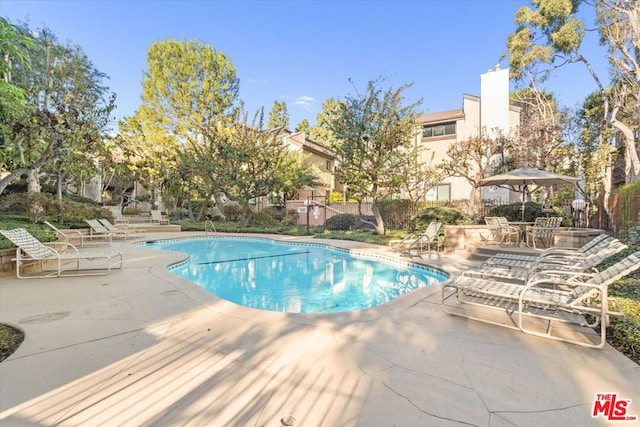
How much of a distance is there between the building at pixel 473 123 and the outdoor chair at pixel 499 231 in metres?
8.21

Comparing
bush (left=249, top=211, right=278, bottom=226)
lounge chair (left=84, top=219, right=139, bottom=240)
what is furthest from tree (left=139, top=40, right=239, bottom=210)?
lounge chair (left=84, top=219, right=139, bottom=240)

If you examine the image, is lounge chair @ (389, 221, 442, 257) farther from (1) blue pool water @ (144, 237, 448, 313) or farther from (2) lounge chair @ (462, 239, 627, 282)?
(2) lounge chair @ (462, 239, 627, 282)

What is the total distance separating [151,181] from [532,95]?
3055 cm

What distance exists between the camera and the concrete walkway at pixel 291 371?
7.21 feet

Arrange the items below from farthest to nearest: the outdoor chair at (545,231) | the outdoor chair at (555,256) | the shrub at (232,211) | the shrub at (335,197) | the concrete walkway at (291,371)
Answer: the shrub at (232,211) → the shrub at (335,197) → the outdoor chair at (545,231) → the outdoor chair at (555,256) → the concrete walkway at (291,371)

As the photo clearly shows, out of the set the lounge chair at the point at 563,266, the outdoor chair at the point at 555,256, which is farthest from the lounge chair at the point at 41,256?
the outdoor chair at the point at 555,256

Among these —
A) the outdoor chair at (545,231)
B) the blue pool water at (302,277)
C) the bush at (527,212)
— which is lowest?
the blue pool water at (302,277)

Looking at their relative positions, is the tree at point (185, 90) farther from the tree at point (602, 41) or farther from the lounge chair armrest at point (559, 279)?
the lounge chair armrest at point (559, 279)

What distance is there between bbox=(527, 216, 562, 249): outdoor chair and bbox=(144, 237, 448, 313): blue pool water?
3948mm

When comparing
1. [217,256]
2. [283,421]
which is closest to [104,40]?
[217,256]

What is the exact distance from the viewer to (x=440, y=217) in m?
13.6

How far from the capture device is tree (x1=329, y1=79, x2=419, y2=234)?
13711 millimetres

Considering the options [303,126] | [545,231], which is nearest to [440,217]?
[545,231]

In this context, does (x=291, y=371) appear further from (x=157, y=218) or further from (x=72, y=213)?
(x=157, y=218)
